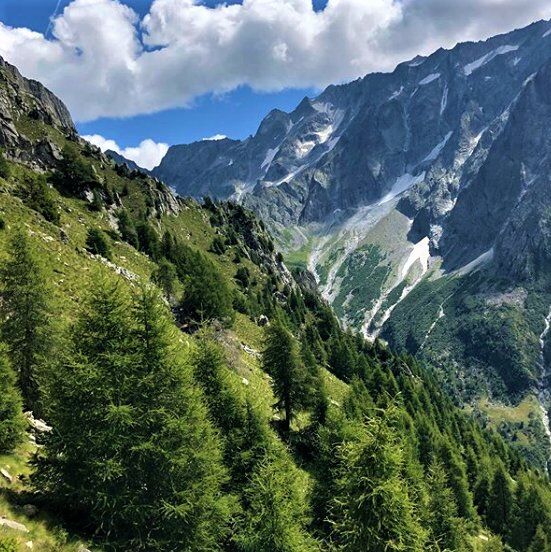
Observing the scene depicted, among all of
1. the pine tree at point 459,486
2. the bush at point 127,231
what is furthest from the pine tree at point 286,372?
the bush at point 127,231

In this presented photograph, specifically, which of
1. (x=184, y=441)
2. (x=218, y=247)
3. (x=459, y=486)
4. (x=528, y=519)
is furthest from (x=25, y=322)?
(x=218, y=247)

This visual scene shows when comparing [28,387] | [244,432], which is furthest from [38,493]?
[244,432]

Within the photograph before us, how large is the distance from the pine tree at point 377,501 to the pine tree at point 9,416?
16.1 meters

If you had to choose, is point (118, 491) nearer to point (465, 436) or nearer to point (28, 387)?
point (28, 387)

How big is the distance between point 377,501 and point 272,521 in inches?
246

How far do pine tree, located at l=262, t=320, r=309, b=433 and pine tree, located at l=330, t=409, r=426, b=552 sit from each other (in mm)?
30372

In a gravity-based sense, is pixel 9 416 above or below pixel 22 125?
below

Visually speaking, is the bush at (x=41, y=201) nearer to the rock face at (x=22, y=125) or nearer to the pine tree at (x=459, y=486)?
the rock face at (x=22, y=125)

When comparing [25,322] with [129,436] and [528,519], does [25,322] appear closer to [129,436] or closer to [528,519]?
[129,436]

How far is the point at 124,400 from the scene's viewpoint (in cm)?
1988

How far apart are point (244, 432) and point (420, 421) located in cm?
6098

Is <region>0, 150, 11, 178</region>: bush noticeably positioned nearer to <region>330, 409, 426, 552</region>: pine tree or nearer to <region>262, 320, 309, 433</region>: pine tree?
<region>262, 320, 309, 433</region>: pine tree

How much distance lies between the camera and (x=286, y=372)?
5272 centimetres

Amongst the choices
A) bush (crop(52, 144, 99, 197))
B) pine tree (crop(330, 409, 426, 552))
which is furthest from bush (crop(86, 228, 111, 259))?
pine tree (crop(330, 409, 426, 552))
